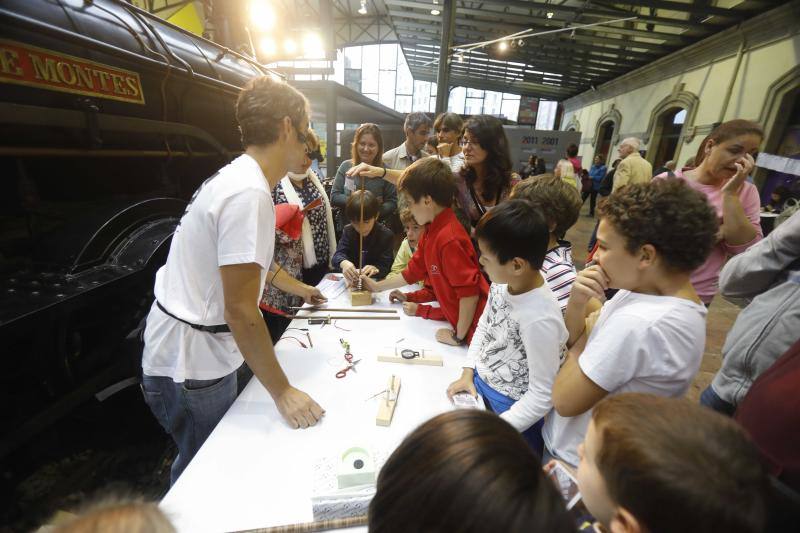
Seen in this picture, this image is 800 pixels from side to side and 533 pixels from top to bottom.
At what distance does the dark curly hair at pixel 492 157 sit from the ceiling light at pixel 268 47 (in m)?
5.25

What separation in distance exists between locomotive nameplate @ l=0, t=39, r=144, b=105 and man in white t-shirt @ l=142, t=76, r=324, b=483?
2.97ft

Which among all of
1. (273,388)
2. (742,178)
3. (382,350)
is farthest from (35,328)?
(742,178)

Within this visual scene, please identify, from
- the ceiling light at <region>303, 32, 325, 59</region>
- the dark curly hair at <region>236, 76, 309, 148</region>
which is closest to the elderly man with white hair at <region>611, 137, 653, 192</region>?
the dark curly hair at <region>236, 76, 309, 148</region>

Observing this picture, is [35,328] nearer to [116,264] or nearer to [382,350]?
[116,264]

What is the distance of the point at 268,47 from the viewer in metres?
5.95

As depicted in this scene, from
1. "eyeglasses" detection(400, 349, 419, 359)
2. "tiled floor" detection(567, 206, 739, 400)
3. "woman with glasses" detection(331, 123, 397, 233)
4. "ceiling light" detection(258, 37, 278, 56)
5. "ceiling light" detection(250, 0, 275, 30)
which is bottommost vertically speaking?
"tiled floor" detection(567, 206, 739, 400)

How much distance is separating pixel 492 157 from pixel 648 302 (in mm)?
1600

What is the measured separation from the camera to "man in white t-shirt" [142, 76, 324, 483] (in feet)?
3.44

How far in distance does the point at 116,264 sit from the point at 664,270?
2.25 metres

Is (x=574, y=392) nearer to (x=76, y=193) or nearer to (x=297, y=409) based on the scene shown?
→ (x=297, y=409)

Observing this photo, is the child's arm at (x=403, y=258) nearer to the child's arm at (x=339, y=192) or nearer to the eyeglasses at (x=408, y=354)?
the child's arm at (x=339, y=192)

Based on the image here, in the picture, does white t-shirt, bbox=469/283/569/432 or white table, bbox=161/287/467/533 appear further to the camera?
white t-shirt, bbox=469/283/569/432

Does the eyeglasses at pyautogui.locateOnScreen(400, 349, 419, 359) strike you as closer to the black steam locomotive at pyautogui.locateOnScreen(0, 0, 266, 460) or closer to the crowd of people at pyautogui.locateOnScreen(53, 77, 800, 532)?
the crowd of people at pyautogui.locateOnScreen(53, 77, 800, 532)

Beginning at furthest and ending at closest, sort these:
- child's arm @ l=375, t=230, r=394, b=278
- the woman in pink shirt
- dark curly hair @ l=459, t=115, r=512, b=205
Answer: child's arm @ l=375, t=230, r=394, b=278
dark curly hair @ l=459, t=115, r=512, b=205
the woman in pink shirt
